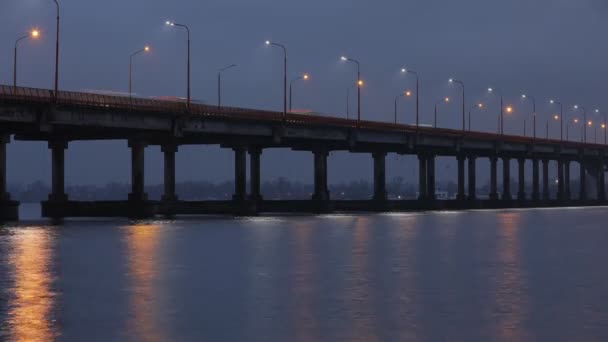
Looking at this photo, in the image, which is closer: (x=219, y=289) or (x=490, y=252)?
(x=219, y=289)

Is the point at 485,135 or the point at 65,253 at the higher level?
the point at 485,135

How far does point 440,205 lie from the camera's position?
140 m

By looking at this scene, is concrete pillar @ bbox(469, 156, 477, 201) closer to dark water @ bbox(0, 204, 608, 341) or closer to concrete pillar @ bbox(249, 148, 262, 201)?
concrete pillar @ bbox(249, 148, 262, 201)

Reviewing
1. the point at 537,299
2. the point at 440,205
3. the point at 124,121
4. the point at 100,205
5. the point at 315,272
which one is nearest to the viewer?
the point at 537,299

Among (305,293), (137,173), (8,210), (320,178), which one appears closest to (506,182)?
(320,178)

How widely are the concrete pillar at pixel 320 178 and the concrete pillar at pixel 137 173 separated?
28966 mm

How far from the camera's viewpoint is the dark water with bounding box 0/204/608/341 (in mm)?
16797

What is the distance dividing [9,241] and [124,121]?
1572 inches

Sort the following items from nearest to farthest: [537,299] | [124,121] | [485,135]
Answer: [537,299], [124,121], [485,135]

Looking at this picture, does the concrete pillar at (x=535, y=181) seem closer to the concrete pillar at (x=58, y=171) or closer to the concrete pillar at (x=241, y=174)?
the concrete pillar at (x=241, y=174)

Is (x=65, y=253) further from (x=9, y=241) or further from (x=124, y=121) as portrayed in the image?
(x=124, y=121)

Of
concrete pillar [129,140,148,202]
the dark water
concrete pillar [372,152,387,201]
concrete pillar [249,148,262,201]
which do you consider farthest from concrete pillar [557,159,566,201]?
the dark water

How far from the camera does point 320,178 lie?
12019 centimetres

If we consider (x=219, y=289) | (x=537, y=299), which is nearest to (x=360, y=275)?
(x=219, y=289)
